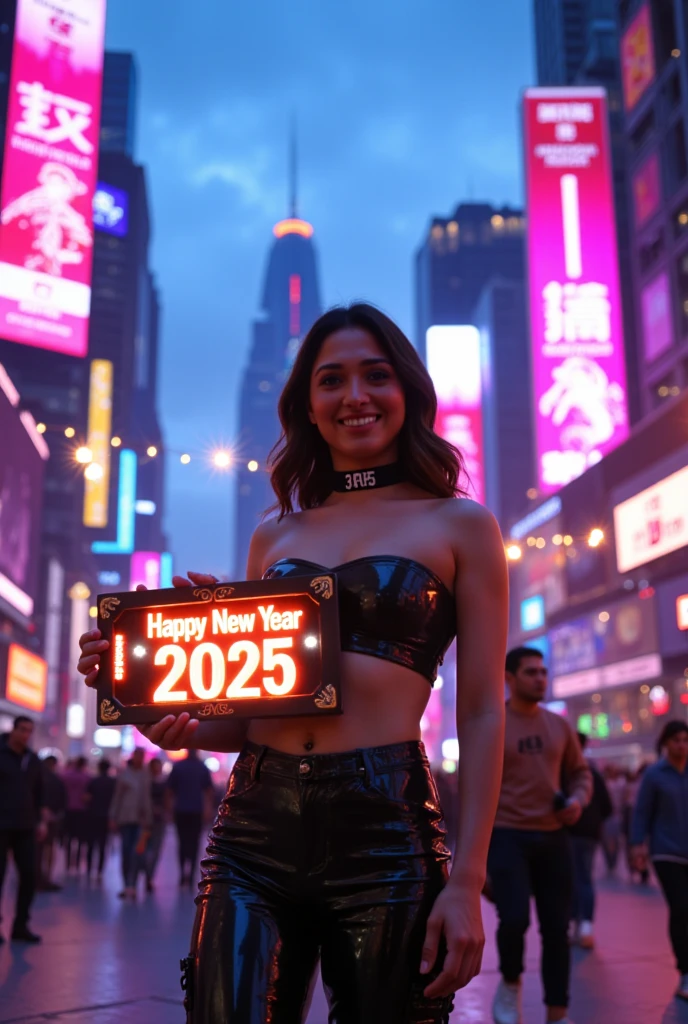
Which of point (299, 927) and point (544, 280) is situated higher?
point (544, 280)

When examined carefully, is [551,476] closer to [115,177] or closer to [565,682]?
[565,682]

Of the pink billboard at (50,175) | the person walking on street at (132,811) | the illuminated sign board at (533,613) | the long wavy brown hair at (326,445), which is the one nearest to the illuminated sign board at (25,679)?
the illuminated sign board at (533,613)

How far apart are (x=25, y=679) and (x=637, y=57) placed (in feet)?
117

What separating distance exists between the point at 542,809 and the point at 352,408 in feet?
13.6

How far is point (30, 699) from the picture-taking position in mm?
45031

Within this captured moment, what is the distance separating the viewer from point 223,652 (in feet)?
6.59

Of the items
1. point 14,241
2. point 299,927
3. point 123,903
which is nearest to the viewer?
point 299,927

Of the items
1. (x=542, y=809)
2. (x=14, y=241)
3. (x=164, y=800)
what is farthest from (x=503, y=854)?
(x=14, y=241)

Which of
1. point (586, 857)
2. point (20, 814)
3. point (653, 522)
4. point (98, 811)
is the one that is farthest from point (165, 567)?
point (586, 857)

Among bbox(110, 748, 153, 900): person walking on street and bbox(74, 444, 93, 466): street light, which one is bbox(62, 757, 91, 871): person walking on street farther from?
bbox(74, 444, 93, 466): street light

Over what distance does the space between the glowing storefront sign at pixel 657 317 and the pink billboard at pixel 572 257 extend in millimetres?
7515

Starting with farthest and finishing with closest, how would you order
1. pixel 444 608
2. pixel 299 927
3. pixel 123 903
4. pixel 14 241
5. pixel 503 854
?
pixel 14 241 → pixel 123 903 → pixel 503 854 → pixel 444 608 → pixel 299 927

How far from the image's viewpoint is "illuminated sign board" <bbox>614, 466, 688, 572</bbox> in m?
31.0

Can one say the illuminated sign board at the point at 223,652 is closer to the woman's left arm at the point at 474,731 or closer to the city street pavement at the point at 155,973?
the woman's left arm at the point at 474,731
